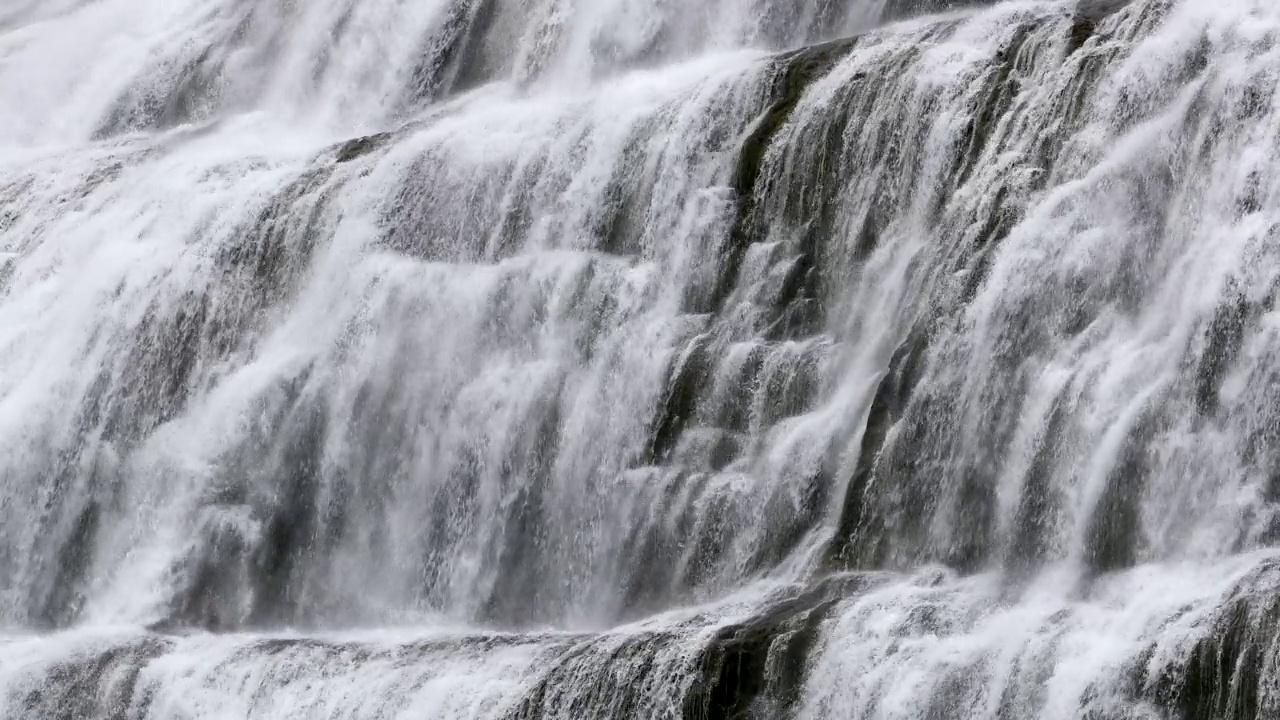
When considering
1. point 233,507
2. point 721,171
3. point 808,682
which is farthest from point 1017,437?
point 233,507

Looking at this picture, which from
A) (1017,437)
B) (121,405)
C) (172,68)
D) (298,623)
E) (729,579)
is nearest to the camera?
(1017,437)

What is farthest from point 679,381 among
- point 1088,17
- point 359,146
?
point 359,146

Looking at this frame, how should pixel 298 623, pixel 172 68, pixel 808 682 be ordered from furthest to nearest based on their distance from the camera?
pixel 172 68 → pixel 298 623 → pixel 808 682

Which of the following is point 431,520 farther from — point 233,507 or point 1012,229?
point 1012,229

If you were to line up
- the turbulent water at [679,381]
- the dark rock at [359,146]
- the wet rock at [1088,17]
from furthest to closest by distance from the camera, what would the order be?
the dark rock at [359,146], the wet rock at [1088,17], the turbulent water at [679,381]

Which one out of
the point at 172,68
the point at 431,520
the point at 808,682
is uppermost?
the point at 172,68

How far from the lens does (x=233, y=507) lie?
82.9ft

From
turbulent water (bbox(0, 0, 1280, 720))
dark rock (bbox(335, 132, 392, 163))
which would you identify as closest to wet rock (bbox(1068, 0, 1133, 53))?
turbulent water (bbox(0, 0, 1280, 720))

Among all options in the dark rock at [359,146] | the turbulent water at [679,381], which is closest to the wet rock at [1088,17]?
the turbulent water at [679,381]

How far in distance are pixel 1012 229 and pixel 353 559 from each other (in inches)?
339

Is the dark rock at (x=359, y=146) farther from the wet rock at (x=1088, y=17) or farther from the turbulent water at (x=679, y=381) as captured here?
the wet rock at (x=1088, y=17)

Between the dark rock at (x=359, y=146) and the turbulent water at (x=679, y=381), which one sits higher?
the dark rock at (x=359, y=146)

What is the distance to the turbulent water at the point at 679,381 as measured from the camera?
17.4 metres

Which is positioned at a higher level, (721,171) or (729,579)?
(721,171)
